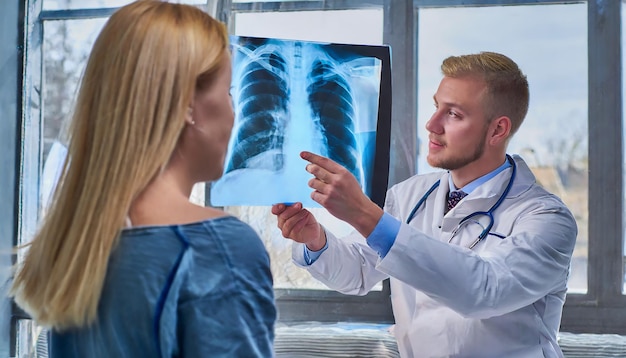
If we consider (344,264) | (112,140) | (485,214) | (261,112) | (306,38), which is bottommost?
(344,264)

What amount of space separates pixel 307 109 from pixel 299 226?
27 centimetres

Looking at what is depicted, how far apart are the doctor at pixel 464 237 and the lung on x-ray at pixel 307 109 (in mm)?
138

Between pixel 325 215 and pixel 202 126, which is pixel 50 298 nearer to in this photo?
pixel 202 126

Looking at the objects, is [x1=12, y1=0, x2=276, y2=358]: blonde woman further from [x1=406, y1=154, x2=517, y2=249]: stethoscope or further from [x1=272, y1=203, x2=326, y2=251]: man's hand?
[x1=406, y1=154, x2=517, y2=249]: stethoscope

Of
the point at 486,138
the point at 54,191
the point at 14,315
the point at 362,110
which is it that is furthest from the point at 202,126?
the point at 14,315

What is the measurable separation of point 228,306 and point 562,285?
103 cm

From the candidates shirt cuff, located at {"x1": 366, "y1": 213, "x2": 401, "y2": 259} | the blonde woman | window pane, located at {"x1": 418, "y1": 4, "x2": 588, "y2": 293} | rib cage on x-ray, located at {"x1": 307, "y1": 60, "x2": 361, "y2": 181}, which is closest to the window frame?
window pane, located at {"x1": 418, "y1": 4, "x2": 588, "y2": 293}

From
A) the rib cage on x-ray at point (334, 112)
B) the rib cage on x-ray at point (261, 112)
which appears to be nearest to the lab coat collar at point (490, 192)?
the rib cage on x-ray at point (334, 112)

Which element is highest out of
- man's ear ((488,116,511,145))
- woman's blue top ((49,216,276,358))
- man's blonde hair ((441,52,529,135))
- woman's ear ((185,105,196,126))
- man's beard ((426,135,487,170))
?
man's blonde hair ((441,52,529,135))

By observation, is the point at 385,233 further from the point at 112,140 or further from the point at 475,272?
the point at 112,140

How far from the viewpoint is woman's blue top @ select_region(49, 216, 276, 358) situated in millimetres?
646

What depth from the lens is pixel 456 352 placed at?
1424 millimetres

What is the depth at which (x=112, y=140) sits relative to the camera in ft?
2.24

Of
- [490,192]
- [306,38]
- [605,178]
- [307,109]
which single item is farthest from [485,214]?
[306,38]
